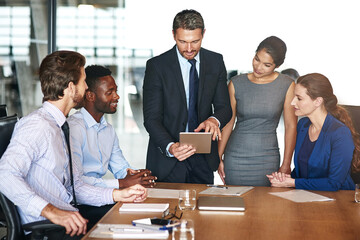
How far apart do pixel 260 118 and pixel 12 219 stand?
6.63ft

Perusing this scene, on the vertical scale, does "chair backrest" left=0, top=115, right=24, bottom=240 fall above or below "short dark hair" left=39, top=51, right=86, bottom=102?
below

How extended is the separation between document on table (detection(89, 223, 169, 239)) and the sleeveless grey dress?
1.65m

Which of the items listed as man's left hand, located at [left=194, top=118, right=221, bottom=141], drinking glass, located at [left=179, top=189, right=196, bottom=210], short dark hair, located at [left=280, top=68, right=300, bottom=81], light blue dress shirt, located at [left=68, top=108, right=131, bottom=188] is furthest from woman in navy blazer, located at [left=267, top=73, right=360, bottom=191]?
short dark hair, located at [left=280, top=68, right=300, bottom=81]

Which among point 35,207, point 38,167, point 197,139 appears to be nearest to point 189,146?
point 197,139

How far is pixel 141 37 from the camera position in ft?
18.2

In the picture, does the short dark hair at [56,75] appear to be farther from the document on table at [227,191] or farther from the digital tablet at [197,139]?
the document on table at [227,191]

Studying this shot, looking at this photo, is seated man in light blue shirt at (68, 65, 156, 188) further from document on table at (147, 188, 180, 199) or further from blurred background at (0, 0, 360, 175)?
blurred background at (0, 0, 360, 175)

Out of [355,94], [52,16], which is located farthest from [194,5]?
[355,94]

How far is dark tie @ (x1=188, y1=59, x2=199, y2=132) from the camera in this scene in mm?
3332

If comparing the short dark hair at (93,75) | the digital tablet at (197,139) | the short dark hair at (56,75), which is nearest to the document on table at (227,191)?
the digital tablet at (197,139)

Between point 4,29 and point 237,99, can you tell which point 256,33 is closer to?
point 237,99

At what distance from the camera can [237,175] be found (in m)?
3.60

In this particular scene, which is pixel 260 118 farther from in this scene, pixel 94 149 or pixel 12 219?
pixel 12 219

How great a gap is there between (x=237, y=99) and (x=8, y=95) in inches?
A: 136
